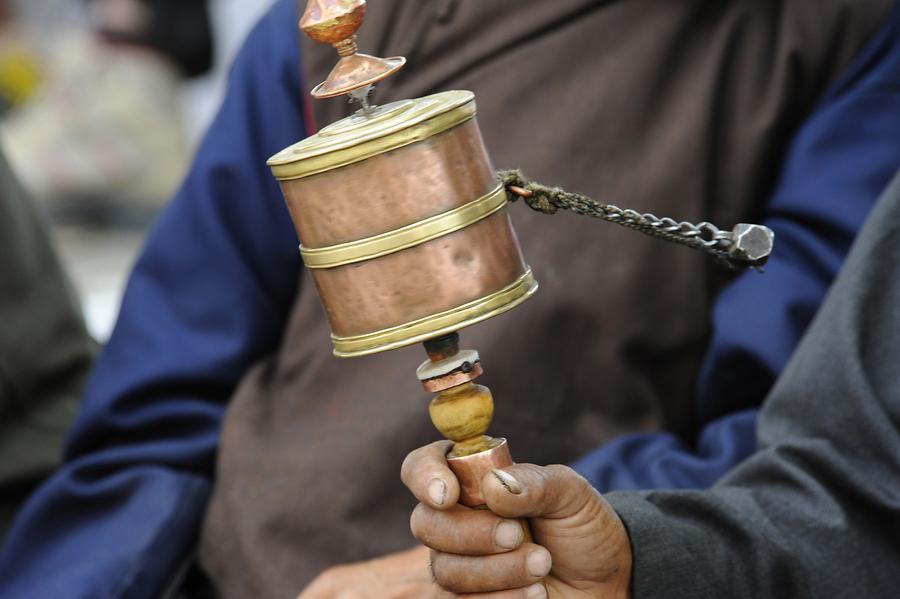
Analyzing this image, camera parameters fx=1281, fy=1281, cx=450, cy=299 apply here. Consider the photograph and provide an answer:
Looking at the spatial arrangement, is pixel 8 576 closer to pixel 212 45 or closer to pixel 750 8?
pixel 750 8

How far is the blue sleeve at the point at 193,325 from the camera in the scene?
2.12m

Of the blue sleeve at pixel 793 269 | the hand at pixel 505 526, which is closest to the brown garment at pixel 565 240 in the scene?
the blue sleeve at pixel 793 269

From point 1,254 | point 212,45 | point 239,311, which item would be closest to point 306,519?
point 239,311

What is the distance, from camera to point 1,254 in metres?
2.46

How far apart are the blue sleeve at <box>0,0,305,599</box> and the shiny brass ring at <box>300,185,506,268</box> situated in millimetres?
980

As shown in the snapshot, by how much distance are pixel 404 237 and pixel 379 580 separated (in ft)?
2.61

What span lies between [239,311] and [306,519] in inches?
15.7

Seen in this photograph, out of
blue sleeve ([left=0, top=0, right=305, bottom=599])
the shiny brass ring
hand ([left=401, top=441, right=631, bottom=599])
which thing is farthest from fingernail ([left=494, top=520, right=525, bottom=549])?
blue sleeve ([left=0, top=0, right=305, bottom=599])

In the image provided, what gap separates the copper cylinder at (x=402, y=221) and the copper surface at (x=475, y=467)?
15 centimetres

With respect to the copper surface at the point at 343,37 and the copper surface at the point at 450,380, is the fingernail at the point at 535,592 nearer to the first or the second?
the copper surface at the point at 450,380

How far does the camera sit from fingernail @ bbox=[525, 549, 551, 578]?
1.27 meters

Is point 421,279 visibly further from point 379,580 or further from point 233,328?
point 233,328

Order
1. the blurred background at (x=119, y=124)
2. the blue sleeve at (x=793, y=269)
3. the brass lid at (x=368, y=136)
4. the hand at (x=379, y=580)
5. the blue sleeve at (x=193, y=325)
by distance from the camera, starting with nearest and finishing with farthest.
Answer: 1. the brass lid at (x=368, y=136)
2. the hand at (x=379, y=580)
3. the blue sleeve at (x=793, y=269)
4. the blue sleeve at (x=193, y=325)
5. the blurred background at (x=119, y=124)

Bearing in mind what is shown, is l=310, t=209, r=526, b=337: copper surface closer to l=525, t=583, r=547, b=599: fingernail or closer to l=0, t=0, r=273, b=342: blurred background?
l=525, t=583, r=547, b=599: fingernail
